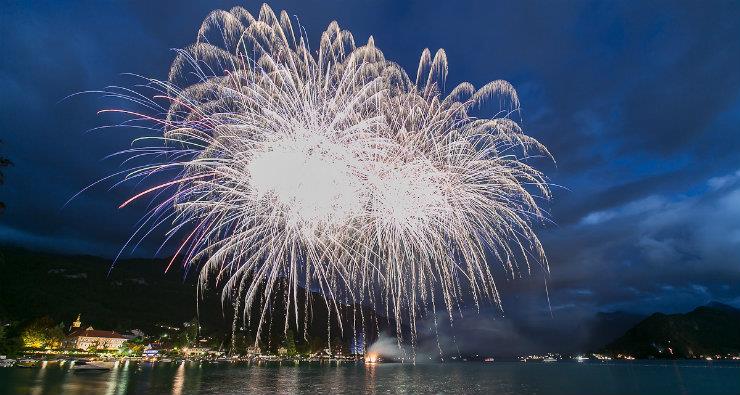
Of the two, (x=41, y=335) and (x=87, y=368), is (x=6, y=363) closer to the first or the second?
(x=87, y=368)

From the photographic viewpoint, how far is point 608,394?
82.6 metres

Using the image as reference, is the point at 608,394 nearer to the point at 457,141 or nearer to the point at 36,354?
the point at 457,141

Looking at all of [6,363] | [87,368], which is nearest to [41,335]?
[6,363]

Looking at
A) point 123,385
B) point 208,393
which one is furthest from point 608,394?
point 123,385

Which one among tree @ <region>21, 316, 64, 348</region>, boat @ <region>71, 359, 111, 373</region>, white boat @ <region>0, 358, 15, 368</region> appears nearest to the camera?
white boat @ <region>0, 358, 15, 368</region>

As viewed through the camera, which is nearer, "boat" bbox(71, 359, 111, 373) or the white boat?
the white boat

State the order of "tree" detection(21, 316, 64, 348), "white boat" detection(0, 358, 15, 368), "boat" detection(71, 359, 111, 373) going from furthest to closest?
"tree" detection(21, 316, 64, 348), "boat" detection(71, 359, 111, 373), "white boat" detection(0, 358, 15, 368)

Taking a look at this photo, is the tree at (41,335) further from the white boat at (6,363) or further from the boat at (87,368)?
the boat at (87,368)

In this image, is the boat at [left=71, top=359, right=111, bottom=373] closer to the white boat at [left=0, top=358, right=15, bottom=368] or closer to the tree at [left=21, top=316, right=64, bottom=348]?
the white boat at [left=0, top=358, right=15, bottom=368]

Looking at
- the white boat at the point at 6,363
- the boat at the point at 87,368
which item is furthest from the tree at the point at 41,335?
the boat at the point at 87,368

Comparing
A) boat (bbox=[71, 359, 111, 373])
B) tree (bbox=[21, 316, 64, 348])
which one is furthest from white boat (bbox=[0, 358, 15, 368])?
tree (bbox=[21, 316, 64, 348])

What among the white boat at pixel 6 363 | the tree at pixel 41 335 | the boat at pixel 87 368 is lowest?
the boat at pixel 87 368

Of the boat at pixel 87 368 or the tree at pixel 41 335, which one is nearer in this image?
the boat at pixel 87 368

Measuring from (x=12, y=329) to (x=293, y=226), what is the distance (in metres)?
122
